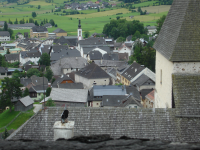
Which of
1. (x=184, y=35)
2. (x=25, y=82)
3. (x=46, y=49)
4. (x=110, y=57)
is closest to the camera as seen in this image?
(x=184, y=35)

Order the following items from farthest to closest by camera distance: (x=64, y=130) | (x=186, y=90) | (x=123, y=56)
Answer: (x=123, y=56)
(x=186, y=90)
(x=64, y=130)

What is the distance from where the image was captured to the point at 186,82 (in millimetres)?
12742

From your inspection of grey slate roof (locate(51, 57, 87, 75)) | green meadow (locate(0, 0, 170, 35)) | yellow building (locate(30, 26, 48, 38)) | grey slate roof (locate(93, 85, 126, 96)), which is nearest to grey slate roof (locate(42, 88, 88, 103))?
grey slate roof (locate(93, 85, 126, 96))

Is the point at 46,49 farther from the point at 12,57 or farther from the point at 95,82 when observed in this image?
the point at 95,82

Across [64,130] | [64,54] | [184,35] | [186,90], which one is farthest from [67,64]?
[64,130]

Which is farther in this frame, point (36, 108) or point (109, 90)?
point (36, 108)

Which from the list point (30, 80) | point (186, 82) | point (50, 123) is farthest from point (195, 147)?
point (30, 80)

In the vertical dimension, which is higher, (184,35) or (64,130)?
(184,35)

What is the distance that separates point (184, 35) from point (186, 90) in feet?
8.93

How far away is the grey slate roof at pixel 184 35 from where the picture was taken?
42.8 feet

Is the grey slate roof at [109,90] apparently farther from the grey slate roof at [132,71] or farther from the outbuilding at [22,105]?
the outbuilding at [22,105]

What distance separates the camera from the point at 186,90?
12.6 m

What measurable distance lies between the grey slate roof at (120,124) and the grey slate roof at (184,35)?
298 centimetres

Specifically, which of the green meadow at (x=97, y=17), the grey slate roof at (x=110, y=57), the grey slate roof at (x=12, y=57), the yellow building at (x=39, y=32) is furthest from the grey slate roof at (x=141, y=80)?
the yellow building at (x=39, y=32)
